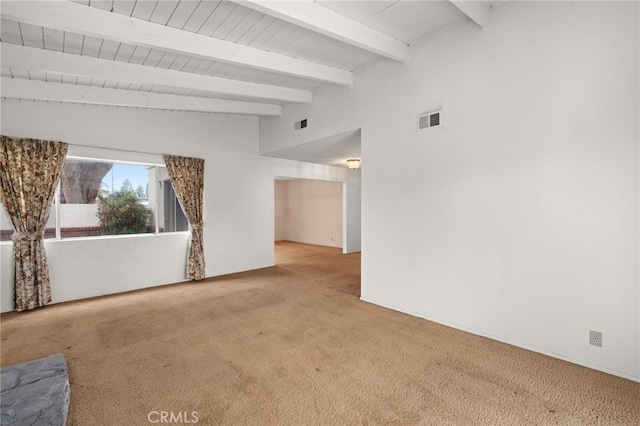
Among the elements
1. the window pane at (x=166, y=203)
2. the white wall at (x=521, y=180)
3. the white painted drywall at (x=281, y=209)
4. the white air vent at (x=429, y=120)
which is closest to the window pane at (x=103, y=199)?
the window pane at (x=166, y=203)

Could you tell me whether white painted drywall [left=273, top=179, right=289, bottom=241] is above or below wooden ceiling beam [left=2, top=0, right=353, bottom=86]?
below

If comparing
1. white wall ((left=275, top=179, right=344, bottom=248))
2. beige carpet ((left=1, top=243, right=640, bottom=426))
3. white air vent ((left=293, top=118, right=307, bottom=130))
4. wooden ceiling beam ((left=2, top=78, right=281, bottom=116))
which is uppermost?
wooden ceiling beam ((left=2, top=78, right=281, bottom=116))

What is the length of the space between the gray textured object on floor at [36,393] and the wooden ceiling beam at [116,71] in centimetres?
283

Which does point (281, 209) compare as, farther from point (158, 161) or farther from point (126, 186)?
point (126, 186)

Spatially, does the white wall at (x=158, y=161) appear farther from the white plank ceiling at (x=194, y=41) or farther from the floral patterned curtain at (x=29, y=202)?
the white plank ceiling at (x=194, y=41)

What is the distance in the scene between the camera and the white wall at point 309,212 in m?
9.84

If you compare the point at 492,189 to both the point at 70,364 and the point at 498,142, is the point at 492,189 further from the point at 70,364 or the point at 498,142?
the point at 70,364

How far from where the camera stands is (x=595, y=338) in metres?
2.43

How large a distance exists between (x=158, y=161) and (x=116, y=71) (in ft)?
5.99

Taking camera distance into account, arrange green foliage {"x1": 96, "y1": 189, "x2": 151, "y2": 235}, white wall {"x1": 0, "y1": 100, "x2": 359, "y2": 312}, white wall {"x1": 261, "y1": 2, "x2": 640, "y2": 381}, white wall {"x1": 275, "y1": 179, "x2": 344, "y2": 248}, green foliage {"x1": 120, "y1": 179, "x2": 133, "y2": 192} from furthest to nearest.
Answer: white wall {"x1": 275, "y1": 179, "x2": 344, "y2": 248}
green foliage {"x1": 120, "y1": 179, "x2": 133, "y2": 192}
green foliage {"x1": 96, "y1": 189, "x2": 151, "y2": 235}
white wall {"x1": 0, "y1": 100, "x2": 359, "y2": 312}
white wall {"x1": 261, "y1": 2, "x2": 640, "y2": 381}

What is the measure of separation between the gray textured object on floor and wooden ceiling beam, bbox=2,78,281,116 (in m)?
3.11

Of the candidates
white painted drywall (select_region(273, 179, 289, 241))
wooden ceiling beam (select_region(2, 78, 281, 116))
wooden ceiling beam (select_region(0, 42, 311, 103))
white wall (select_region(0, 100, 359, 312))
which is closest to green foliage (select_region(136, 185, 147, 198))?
white wall (select_region(0, 100, 359, 312))

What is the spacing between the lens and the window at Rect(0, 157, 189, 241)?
4.31m

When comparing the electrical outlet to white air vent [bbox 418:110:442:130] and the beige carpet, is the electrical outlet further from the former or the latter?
white air vent [bbox 418:110:442:130]
